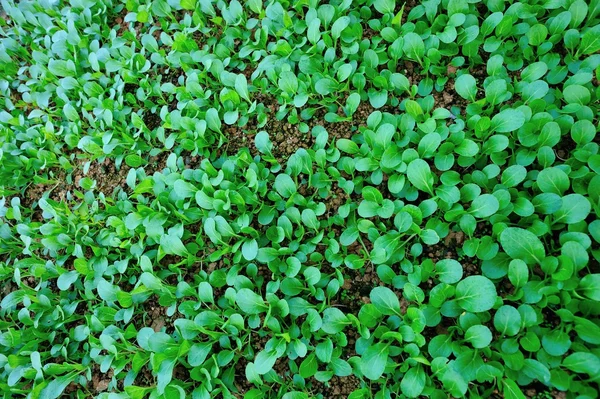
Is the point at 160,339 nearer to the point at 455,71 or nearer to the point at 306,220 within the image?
the point at 306,220

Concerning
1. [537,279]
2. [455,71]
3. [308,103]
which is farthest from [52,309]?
[455,71]

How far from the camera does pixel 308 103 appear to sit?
2.23 meters

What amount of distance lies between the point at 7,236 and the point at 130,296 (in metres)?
0.97

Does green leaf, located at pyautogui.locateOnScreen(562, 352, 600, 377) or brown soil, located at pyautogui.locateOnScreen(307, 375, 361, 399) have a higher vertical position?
green leaf, located at pyautogui.locateOnScreen(562, 352, 600, 377)

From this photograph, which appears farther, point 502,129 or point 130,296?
point 130,296

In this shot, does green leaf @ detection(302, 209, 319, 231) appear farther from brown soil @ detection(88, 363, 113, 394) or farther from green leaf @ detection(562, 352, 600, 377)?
brown soil @ detection(88, 363, 113, 394)

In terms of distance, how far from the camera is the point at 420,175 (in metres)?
1.76

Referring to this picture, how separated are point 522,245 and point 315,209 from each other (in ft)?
2.87

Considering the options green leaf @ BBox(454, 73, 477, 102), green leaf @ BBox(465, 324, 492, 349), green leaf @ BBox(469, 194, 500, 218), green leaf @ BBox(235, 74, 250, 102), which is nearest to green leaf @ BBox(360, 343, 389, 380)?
green leaf @ BBox(465, 324, 492, 349)

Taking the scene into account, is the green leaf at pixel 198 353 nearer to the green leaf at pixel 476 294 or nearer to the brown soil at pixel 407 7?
the green leaf at pixel 476 294

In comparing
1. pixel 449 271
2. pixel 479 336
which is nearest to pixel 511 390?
pixel 479 336

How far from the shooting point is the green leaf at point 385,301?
163 centimetres

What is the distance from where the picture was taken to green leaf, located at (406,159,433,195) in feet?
5.75

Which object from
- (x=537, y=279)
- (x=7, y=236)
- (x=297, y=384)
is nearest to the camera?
(x=537, y=279)
